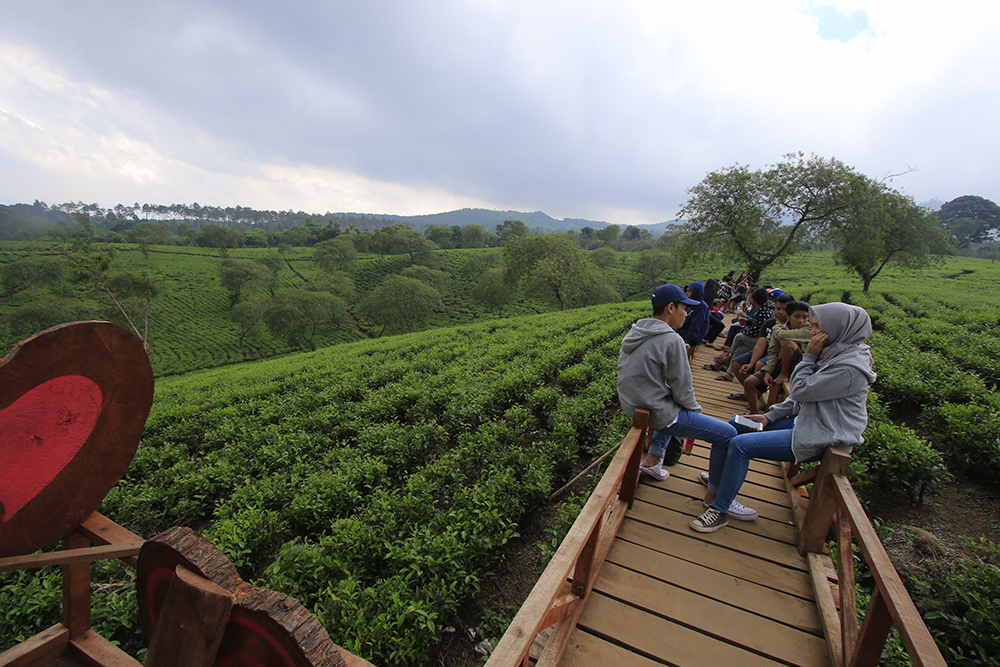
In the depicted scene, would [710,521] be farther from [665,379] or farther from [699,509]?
[665,379]

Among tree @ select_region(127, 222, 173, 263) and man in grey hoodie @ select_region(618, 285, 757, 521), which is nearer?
man in grey hoodie @ select_region(618, 285, 757, 521)

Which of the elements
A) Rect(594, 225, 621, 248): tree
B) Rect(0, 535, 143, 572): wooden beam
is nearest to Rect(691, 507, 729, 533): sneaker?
Rect(0, 535, 143, 572): wooden beam

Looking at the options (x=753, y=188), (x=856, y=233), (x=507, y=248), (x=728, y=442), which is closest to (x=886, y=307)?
(x=856, y=233)

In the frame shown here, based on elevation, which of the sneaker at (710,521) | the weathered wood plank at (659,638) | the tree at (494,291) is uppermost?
the sneaker at (710,521)

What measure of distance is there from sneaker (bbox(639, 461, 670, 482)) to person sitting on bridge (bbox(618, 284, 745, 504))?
746mm

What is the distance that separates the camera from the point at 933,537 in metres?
3.80

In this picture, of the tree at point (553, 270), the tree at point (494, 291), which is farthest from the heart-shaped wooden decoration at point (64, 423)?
the tree at point (494, 291)

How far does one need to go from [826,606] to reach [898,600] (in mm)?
1298

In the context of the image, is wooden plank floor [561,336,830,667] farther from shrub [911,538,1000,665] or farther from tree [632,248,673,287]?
tree [632,248,673,287]

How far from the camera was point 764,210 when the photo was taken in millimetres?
25141

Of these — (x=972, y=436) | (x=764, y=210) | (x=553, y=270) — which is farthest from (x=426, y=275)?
(x=972, y=436)

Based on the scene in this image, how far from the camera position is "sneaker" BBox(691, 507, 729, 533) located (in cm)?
382

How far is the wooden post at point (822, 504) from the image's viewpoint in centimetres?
311

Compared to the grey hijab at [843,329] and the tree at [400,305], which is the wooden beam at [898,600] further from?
the tree at [400,305]
